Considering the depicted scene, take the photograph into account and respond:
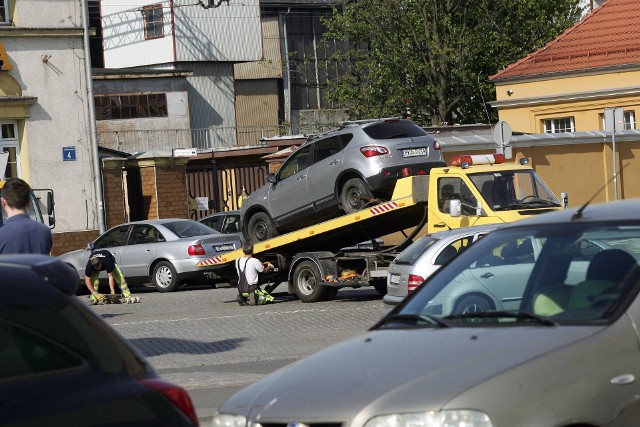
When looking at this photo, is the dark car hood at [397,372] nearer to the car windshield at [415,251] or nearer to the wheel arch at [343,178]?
the car windshield at [415,251]

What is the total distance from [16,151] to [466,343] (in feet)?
95.0

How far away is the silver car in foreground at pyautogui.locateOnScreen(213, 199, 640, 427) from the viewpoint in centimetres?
541

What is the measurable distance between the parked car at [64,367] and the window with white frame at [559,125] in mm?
35229

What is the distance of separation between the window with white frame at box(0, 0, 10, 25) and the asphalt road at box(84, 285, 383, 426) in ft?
35.0

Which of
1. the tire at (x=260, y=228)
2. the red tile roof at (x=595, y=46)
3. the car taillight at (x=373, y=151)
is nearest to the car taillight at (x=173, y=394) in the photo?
the car taillight at (x=373, y=151)

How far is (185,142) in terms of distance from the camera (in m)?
58.3

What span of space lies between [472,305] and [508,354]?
3.64 feet

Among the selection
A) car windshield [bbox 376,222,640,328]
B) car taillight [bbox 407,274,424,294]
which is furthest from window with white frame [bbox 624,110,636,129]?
car windshield [bbox 376,222,640,328]

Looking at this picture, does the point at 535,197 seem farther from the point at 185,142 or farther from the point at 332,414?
the point at 185,142

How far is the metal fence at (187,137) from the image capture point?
55.5 meters

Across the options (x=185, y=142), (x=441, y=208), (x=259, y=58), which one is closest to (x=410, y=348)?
(x=441, y=208)

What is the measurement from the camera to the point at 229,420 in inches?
233

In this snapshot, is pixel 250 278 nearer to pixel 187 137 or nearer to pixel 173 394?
pixel 173 394

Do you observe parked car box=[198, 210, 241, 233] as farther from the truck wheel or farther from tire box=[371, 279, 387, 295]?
tire box=[371, 279, 387, 295]
